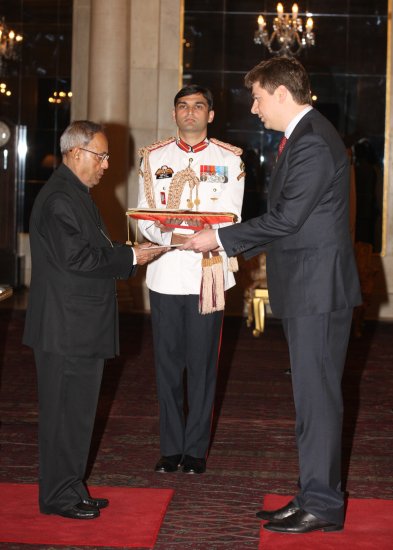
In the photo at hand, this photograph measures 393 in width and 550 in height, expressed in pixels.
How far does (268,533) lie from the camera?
15.1 ft

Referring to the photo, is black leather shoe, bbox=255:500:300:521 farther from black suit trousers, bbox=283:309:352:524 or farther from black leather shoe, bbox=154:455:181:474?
black leather shoe, bbox=154:455:181:474

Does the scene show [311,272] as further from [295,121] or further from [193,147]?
[193,147]

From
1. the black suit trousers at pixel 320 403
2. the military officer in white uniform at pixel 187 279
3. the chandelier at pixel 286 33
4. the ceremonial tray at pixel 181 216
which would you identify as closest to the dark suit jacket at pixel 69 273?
the ceremonial tray at pixel 181 216

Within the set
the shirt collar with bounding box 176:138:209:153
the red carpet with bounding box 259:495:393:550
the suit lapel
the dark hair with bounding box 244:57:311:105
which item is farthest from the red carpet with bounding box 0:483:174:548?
the dark hair with bounding box 244:57:311:105

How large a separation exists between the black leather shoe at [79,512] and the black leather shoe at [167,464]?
940mm

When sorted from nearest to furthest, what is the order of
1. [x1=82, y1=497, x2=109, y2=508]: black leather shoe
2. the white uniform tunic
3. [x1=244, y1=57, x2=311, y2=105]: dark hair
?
[x1=244, y1=57, x2=311, y2=105]: dark hair, [x1=82, y1=497, x2=109, y2=508]: black leather shoe, the white uniform tunic

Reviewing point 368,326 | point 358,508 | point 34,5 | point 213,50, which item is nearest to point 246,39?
point 213,50

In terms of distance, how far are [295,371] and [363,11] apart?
10647mm

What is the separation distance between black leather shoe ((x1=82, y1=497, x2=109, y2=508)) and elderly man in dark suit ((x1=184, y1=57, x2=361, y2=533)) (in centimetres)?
80

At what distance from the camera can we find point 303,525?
15.0ft

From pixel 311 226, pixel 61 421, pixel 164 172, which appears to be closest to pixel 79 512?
pixel 61 421

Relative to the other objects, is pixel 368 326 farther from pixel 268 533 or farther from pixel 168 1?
pixel 268 533

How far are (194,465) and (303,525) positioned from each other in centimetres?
123

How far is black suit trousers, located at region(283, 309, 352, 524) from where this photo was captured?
454 cm
